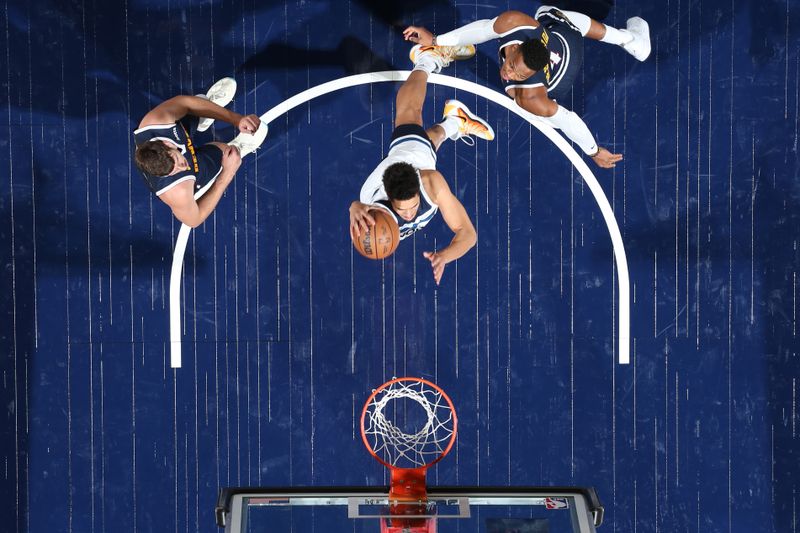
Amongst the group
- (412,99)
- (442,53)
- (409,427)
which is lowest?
(409,427)

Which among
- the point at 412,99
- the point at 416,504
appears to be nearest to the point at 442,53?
the point at 412,99

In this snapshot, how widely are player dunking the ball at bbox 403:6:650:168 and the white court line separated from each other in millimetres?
137

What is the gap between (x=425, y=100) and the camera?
6.20 metres

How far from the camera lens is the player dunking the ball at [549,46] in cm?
562

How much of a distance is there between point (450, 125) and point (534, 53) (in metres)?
0.97

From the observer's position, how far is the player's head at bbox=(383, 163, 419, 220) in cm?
480

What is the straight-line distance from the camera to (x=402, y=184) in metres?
4.80

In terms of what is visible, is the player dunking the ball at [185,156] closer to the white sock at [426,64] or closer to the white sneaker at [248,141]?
the white sneaker at [248,141]

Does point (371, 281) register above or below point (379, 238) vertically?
below

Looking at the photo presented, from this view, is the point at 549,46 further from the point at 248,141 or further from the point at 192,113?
the point at 192,113

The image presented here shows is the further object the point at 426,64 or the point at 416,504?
the point at 426,64

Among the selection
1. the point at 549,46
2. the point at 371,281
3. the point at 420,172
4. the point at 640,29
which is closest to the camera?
the point at 420,172

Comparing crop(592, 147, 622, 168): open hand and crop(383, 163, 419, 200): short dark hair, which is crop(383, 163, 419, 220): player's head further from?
crop(592, 147, 622, 168): open hand

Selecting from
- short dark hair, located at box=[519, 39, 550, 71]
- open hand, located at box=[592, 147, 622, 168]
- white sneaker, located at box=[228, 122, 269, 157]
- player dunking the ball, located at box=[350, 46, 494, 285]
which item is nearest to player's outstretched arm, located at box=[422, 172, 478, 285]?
player dunking the ball, located at box=[350, 46, 494, 285]
